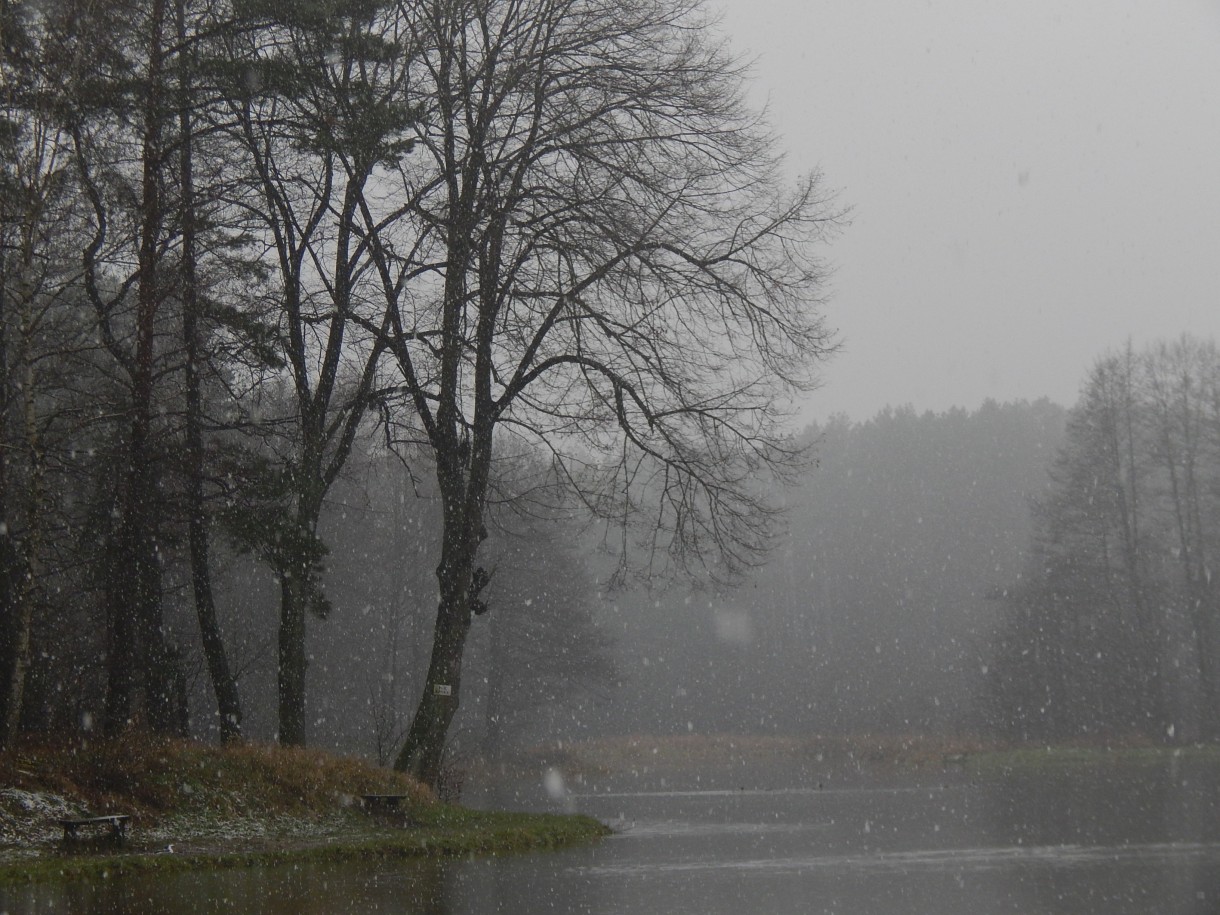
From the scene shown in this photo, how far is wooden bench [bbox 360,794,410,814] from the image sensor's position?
15.2m

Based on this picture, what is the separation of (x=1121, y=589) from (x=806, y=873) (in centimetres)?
3582

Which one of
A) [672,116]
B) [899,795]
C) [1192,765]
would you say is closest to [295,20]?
[672,116]

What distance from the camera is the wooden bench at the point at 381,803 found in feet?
50.0

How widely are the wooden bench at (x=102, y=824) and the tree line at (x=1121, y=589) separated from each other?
35.1m

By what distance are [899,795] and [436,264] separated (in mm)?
14501

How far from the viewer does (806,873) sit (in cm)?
1198

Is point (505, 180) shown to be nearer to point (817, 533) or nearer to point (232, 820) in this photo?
point (232, 820)

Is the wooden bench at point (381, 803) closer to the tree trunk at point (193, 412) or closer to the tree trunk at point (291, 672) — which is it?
the tree trunk at point (291, 672)

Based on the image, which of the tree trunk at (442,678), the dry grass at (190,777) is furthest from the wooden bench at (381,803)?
the tree trunk at (442,678)

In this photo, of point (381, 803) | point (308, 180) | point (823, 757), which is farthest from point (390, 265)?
point (823, 757)

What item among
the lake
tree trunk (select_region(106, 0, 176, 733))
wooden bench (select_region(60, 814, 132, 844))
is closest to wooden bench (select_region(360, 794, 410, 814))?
the lake

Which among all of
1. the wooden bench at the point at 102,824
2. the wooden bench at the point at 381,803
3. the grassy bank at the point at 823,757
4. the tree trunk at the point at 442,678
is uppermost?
the tree trunk at the point at 442,678

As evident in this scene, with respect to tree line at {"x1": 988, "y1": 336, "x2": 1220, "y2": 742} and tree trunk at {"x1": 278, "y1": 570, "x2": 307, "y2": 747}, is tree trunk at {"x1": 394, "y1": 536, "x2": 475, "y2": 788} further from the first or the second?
tree line at {"x1": 988, "y1": 336, "x2": 1220, "y2": 742}

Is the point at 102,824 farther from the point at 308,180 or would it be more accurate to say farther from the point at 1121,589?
the point at 1121,589
